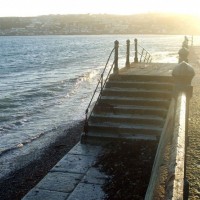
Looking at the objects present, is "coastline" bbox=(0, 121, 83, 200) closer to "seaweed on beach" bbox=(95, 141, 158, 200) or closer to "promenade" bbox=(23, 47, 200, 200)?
"promenade" bbox=(23, 47, 200, 200)

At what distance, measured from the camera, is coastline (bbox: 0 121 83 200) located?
10039 mm

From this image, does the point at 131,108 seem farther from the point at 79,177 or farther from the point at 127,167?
the point at 79,177

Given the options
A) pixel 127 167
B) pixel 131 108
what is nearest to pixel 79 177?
pixel 127 167

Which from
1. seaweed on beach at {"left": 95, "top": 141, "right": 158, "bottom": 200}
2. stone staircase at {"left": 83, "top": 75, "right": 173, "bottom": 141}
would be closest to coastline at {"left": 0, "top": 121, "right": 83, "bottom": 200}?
stone staircase at {"left": 83, "top": 75, "right": 173, "bottom": 141}

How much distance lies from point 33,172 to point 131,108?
13.1 feet

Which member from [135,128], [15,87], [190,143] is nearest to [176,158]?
[190,143]

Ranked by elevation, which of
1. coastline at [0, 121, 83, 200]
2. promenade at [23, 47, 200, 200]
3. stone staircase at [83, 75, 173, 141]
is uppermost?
stone staircase at [83, 75, 173, 141]

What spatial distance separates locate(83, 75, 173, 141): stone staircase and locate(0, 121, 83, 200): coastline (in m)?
2.20

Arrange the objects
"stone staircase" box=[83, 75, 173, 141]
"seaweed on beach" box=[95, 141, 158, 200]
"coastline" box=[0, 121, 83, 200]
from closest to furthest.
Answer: "seaweed on beach" box=[95, 141, 158, 200] → "coastline" box=[0, 121, 83, 200] → "stone staircase" box=[83, 75, 173, 141]

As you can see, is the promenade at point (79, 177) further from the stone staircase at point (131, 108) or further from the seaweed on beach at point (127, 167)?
the stone staircase at point (131, 108)

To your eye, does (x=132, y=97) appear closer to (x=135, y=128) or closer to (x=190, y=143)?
(x=135, y=128)

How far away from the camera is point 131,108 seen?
11.4m

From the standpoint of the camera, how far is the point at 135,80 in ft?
41.0

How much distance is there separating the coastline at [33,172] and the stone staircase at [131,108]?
7.21 feet
